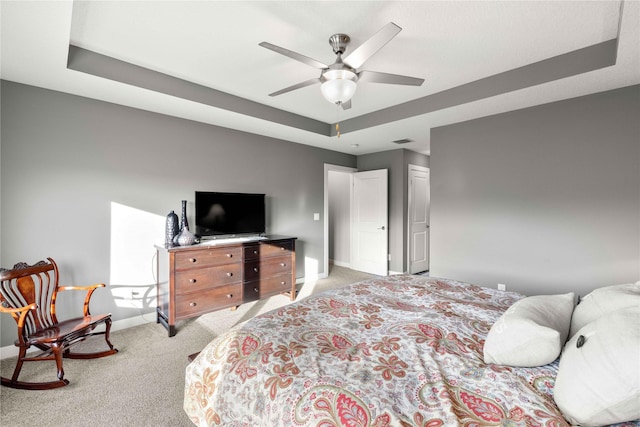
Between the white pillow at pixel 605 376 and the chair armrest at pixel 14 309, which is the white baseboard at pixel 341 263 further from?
the white pillow at pixel 605 376

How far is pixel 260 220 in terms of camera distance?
4.11m

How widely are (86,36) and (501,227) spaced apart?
4.50 metres

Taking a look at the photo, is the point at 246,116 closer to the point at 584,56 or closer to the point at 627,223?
the point at 584,56

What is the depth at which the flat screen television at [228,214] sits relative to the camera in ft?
11.7

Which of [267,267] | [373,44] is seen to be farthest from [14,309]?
[373,44]

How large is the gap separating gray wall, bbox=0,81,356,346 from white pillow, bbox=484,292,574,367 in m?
3.41

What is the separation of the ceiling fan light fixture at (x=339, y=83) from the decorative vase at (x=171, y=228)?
88.4 inches

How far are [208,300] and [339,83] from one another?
263cm

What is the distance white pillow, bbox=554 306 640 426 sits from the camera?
792 mm

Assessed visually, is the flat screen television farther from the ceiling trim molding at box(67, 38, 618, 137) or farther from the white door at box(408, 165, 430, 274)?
the white door at box(408, 165, 430, 274)

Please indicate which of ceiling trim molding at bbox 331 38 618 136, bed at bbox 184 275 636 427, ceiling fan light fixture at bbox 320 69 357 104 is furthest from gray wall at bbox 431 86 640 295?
ceiling fan light fixture at bbox 320 69 357 104

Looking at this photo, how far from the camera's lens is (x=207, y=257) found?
317cm

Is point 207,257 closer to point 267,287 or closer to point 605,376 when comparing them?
point 267,287

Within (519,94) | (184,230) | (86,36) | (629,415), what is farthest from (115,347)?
(519,94)
